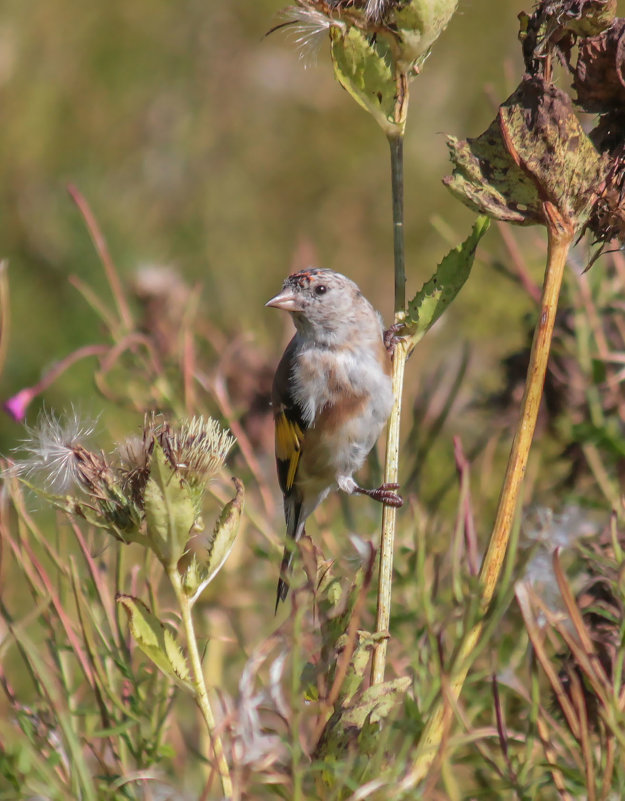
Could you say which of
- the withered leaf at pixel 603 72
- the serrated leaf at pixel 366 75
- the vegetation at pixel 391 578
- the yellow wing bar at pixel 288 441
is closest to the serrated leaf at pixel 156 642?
the vegetation at pixel 391 578

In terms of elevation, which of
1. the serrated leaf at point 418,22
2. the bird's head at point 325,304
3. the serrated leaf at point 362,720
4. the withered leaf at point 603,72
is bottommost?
the serrated leaf at point 362,720

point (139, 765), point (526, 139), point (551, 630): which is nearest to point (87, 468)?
point (139, 765)

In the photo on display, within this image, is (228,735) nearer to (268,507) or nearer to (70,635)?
(70,635)

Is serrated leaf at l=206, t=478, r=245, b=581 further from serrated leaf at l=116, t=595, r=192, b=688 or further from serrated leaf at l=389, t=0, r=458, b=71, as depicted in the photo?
serrated leaf at l=389, t=0, r=458, b=71

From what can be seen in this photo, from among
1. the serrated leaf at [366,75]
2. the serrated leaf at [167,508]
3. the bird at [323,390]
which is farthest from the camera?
the bird at [323,390]

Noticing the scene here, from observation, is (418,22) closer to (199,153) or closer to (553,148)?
(553,148)

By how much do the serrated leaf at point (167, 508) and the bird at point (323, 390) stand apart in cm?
94

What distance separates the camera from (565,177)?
0.89m

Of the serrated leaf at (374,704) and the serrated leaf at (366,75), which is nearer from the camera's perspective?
the serrated leaf at (374,704)

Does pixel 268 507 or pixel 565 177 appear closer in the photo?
pixel 565 177

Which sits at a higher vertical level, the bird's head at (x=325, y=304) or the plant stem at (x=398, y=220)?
the plant stem at (x=398, y=220)

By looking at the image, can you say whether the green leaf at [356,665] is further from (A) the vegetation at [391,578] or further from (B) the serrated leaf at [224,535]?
(B) the serrated leaf at [224,535]

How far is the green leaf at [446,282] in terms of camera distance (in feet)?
3.15

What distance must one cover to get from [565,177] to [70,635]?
2.13ft
